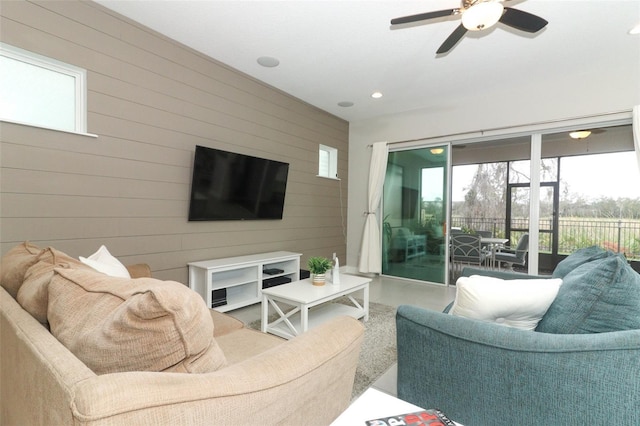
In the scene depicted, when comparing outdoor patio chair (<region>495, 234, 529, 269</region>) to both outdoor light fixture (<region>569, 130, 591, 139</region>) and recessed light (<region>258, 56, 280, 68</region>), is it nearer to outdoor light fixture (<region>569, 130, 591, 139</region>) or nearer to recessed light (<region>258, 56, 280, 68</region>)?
outdoor light fixture (<region>569, 130, 591, 139</region>)

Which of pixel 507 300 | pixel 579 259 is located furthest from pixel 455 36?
pixel 507 300

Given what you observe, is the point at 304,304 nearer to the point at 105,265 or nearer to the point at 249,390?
the point at 105,265

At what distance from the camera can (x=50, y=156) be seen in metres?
2.35

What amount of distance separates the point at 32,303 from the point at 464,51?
12.6 ft

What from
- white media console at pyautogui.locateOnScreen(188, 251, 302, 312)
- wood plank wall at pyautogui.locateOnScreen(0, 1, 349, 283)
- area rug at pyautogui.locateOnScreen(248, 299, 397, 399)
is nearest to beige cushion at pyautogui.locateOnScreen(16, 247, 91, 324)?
wood plank wall at pyautogui.locateOnScreen(0, 1, 349, 283)

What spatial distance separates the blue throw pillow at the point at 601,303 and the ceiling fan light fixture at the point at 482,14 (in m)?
1.54

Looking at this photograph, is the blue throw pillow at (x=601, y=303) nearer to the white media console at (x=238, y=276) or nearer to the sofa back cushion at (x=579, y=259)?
the sofa back cushion at (x=579, y=259)

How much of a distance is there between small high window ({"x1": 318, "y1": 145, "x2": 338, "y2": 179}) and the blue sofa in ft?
13.6

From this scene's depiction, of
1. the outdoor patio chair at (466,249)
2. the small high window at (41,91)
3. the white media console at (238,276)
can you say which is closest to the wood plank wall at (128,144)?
the small high window at (41,91)

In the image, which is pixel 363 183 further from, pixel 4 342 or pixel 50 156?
pixel 4 342

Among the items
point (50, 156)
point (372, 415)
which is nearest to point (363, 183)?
point (50, 156)

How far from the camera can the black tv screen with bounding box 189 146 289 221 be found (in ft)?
10.8

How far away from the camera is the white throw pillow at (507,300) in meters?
1.36

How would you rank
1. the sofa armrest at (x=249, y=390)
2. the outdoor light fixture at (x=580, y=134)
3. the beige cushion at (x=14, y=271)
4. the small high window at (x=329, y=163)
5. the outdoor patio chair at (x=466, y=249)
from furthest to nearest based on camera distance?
the small high window at (x=329, y=163), the outdoor patio chair at (x=466, y=249), the outdoor light fixture at (x=580, y=134), the beige cushion at (x=14, y=271), the sofa armrest at (x=249, y=390)
